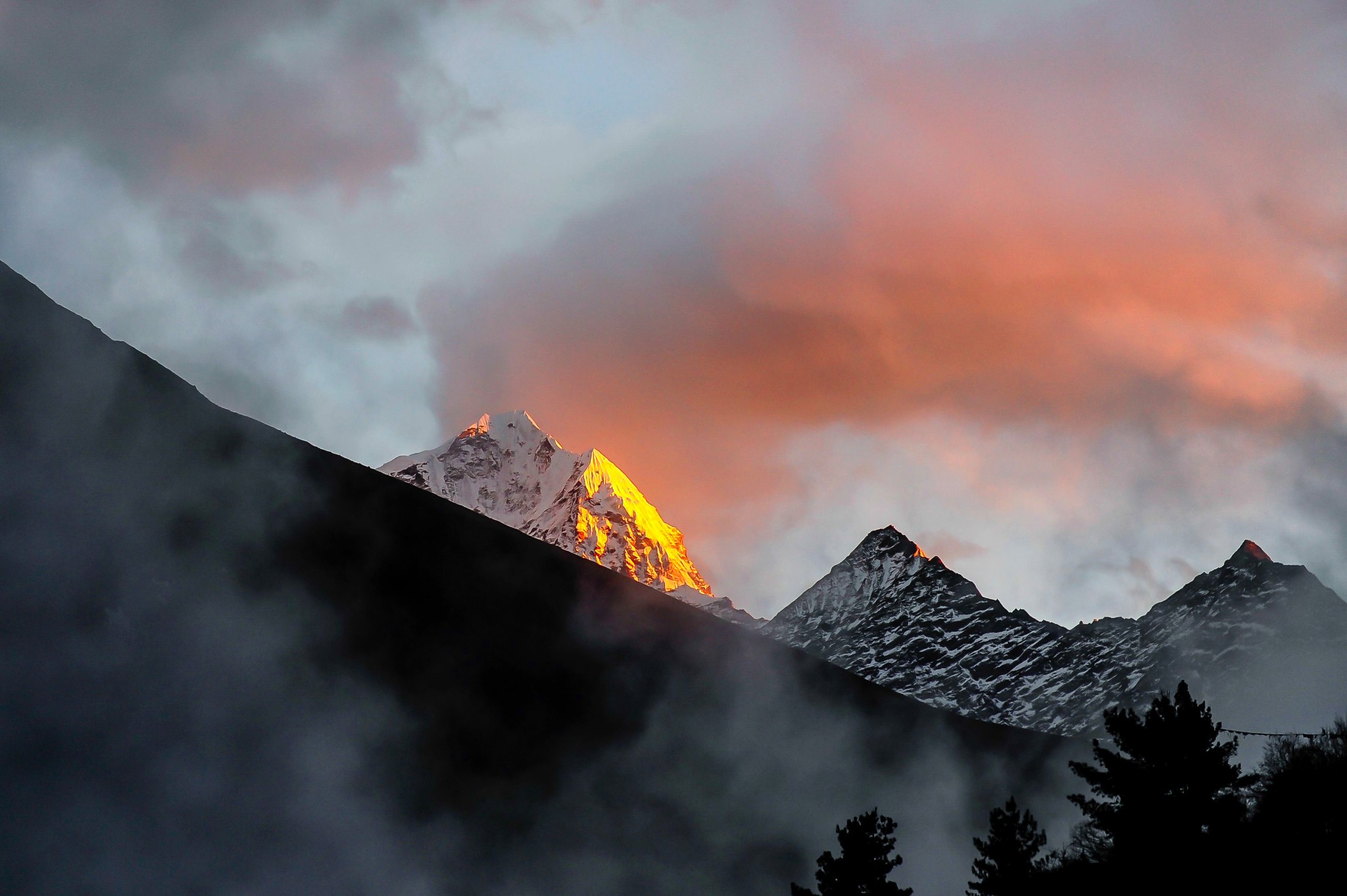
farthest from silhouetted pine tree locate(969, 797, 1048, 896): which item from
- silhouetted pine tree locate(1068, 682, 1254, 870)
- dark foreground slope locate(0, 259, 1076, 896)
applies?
dark foreground slope locate(0, 259, 1076, 896)

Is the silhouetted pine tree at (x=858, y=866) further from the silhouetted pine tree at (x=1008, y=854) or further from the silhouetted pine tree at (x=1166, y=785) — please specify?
the silhouetted pine tree at (x=1166, y=785)

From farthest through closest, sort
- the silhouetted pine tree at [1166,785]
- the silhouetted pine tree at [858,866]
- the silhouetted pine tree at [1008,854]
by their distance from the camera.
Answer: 1. the silhouetted pine tree at [1008,854]
2. the silhouetted pine tree at [858,866]
3. the silhouetted pine tree at [1166,785]

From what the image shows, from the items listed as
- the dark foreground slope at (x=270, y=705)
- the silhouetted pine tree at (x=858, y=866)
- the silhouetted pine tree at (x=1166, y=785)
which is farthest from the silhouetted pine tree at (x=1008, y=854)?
the dark foreground slope at (x=270, y=705)

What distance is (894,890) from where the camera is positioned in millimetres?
59812

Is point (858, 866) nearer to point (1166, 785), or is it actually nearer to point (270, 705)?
point (1166, 785)

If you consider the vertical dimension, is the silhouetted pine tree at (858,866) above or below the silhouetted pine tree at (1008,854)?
below

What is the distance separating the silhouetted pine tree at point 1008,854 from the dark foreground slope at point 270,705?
98571 mm

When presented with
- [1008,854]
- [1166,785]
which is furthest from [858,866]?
[1166,785]

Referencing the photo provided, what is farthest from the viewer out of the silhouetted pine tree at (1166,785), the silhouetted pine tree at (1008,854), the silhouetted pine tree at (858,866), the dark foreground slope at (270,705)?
the dark foreground slope at (270,705)

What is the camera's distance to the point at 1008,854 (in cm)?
6450

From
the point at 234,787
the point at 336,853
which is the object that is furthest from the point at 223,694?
the point at 336,853

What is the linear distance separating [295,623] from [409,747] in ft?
74.5

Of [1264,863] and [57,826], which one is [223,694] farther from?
[1264,863]

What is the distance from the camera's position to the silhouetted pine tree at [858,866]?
194ft
